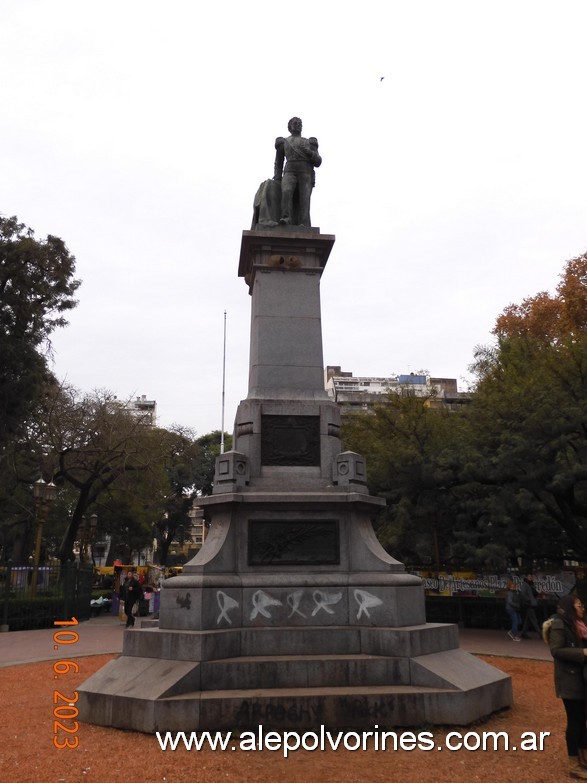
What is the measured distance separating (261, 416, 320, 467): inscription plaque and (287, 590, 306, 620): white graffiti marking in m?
1.98

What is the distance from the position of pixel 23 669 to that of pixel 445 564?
690 inches

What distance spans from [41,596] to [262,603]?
55.5ft

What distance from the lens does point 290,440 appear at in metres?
9.99

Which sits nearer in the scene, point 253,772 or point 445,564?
point 253,772

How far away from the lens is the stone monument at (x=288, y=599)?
7.21m

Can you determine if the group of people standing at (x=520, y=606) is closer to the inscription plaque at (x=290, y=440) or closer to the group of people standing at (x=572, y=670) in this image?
the inscription plaque at (x=290, y=440)

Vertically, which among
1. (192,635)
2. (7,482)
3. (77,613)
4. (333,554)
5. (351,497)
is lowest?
(77,613)

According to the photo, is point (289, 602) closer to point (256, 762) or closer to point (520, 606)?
point (256, 762)

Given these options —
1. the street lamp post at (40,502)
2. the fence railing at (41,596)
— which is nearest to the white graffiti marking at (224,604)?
the fence railing at (41,596)

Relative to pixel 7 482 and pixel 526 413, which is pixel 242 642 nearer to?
pixel 526 413

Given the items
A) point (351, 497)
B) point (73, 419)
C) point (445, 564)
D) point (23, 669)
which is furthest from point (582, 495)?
point (73, 419)

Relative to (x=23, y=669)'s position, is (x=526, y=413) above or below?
above

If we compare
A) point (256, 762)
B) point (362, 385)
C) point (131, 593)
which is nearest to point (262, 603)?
point (256, 762)

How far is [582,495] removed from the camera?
18.8m
